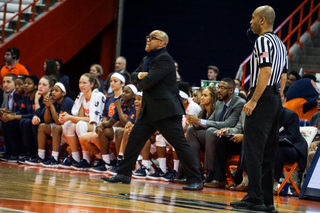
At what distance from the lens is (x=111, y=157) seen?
8.37 meters

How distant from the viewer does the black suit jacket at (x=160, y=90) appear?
5.71 m

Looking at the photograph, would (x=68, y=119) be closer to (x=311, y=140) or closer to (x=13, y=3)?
(x=311, y=140)

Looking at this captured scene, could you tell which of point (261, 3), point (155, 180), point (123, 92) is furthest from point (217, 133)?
point (261, 3)

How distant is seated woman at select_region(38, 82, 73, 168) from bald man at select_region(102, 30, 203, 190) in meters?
3.04

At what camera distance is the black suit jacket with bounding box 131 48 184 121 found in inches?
225

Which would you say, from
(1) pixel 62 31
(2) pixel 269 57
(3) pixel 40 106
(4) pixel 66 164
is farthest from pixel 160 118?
(1) pixel 62 31

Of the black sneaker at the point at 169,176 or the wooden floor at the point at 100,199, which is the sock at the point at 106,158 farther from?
the wooden floor at the point at 100,199

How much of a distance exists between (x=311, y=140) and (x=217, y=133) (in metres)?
1.36

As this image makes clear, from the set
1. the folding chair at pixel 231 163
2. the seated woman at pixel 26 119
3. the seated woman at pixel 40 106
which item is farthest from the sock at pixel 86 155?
the folding chair at pixel 231 163

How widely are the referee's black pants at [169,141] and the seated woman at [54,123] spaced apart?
310 cm

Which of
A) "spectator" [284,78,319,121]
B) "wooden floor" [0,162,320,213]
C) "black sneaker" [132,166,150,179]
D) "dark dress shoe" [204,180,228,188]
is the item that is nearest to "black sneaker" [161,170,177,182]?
"black sneaker" [132,166,150,179]

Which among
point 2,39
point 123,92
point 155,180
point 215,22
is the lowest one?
point 155,180

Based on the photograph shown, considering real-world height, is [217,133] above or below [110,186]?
above

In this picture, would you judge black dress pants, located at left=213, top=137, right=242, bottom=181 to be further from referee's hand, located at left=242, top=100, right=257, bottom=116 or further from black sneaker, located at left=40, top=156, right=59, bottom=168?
black sneaker, located at left=40, top=156, right=59, bottom=168
